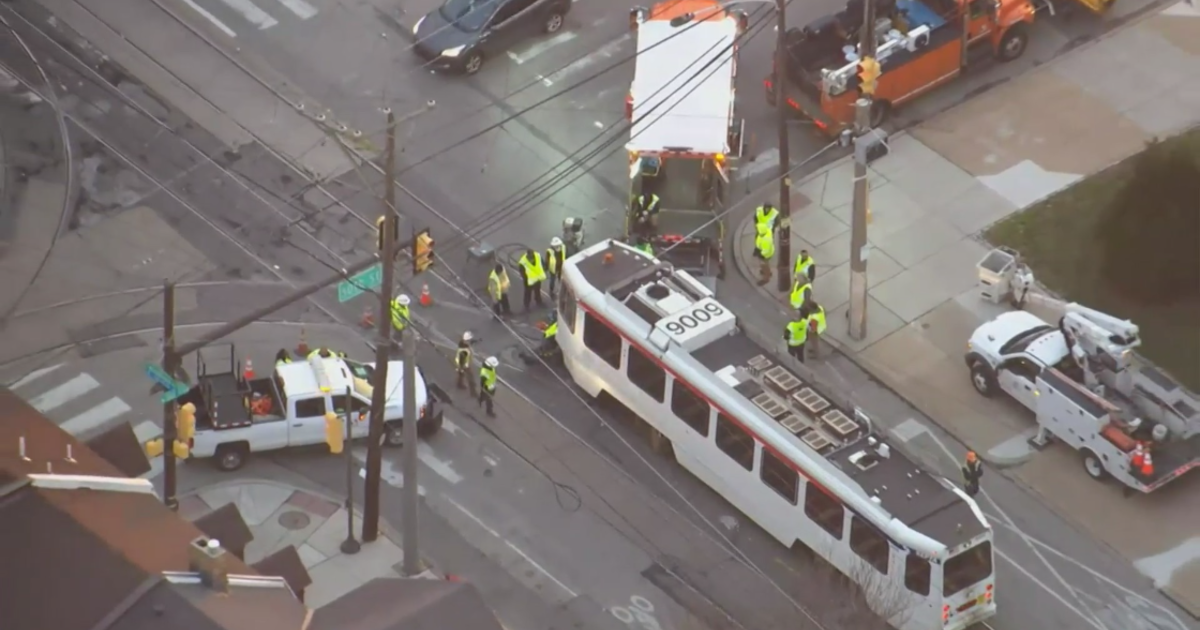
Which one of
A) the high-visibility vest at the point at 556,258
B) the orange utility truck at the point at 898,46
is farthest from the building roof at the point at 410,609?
the orange utility truck at the point at 898,46

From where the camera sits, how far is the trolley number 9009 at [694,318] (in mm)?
38219

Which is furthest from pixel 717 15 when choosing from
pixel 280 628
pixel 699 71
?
pixel 280 628

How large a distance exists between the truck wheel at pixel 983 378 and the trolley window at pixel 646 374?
6043 mm

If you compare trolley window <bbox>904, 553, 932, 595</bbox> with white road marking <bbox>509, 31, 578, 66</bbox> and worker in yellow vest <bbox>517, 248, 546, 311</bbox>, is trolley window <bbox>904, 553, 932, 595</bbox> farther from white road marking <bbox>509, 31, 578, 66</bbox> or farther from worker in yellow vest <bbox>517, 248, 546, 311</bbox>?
white road marking <bbox>509, 31, 578, 66</bbox>

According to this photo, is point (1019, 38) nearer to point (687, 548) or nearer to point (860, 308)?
point (860, 308)

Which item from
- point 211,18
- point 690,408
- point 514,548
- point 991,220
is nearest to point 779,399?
point 690,408

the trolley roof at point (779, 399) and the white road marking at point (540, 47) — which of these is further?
the white road marking at point (540, 47)

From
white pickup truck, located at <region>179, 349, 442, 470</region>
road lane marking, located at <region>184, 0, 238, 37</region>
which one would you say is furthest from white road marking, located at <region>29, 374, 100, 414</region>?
road lane marking, located at <region>184, 0, 238, 37</region>

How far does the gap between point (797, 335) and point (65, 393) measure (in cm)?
1296

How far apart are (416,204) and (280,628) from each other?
17238 millimetres

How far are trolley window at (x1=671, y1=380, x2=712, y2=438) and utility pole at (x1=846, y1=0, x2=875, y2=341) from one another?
471cm

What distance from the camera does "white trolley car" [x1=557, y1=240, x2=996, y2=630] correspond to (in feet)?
114

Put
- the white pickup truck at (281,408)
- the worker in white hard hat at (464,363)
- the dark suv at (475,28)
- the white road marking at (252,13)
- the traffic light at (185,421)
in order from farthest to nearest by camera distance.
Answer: the white road marking at (252,13)
the dark suv at (475,28)
the worker in white hard hat at (464,363)
the white pickup truck at (281,408)
the traffic light at (185,421)

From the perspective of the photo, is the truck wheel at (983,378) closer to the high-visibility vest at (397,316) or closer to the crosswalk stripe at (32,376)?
the high-visibility vest at (397,316)
